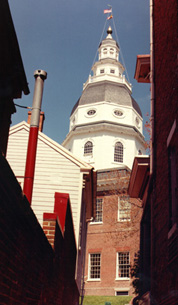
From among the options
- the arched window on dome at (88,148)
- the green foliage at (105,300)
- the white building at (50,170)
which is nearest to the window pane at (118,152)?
the arched window on dome at (88,148)

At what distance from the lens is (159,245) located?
7668mm

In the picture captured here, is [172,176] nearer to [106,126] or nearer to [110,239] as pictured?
[110,239]

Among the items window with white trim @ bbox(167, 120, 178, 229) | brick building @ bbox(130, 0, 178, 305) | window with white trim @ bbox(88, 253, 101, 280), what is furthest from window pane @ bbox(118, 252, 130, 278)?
window with white trim @ bbox(167, 120, 178, 229)

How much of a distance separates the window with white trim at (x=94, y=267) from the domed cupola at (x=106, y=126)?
13.5m

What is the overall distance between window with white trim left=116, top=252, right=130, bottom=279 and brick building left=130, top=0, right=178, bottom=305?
20.2 metres

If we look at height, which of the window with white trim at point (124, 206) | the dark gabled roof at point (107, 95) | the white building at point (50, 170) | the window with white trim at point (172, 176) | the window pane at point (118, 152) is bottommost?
the window with white trim at point (172, 176)

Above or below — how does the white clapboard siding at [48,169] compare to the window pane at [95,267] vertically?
above

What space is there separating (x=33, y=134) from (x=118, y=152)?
39.2 m

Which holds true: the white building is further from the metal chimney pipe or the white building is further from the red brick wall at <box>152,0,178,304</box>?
the metal chimney pipe

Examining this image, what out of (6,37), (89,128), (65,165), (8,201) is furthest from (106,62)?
(8,201)

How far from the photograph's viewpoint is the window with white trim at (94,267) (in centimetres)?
3061

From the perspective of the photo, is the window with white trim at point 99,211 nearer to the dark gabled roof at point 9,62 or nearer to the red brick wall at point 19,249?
the dark gabled roof at point 9,62

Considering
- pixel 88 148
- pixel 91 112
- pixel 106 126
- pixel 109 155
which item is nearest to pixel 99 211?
pixel 109 155

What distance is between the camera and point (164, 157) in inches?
303
